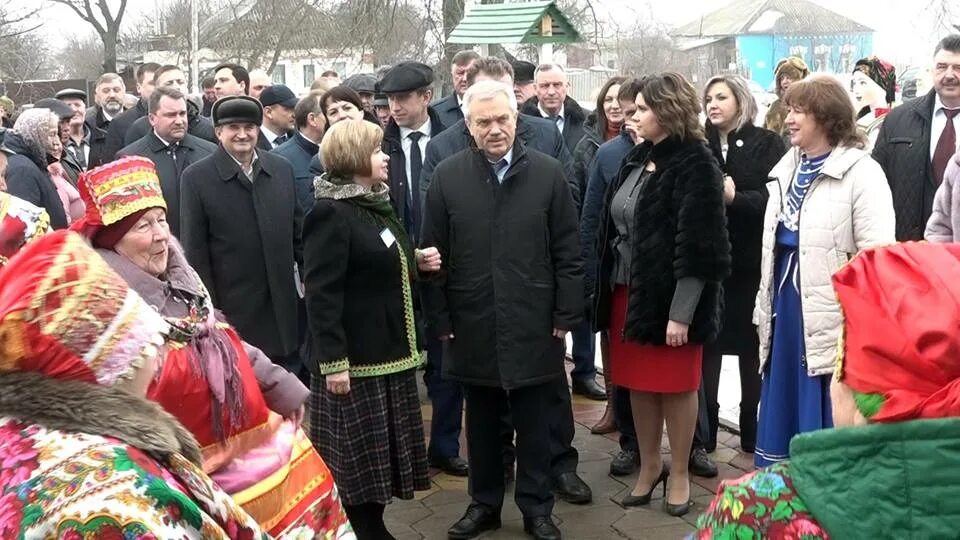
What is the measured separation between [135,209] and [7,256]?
2.26ft

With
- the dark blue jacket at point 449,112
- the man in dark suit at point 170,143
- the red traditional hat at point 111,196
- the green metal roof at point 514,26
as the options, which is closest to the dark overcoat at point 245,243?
the man in dark suit at point 170,143

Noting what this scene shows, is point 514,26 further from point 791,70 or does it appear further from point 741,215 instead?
point 741,215

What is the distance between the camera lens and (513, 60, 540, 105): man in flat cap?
8492 mm

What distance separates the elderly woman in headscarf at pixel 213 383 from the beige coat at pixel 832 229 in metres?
2.29

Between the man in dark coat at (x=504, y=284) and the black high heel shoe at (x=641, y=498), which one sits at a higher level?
the man in dark coat at (x=504, y=284)

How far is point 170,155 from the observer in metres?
→ 6.96

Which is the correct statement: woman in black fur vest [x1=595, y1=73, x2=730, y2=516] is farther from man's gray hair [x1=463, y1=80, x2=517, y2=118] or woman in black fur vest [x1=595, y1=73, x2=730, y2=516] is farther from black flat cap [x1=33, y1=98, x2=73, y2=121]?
black flat cap [x1=33, y1=98, x2=73, y2=121]

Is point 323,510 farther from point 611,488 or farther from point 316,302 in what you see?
point 611,488

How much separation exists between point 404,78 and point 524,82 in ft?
7.91

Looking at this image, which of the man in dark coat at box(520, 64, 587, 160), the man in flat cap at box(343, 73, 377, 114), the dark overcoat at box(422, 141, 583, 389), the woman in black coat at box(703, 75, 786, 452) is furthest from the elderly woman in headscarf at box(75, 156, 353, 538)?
the man in flat cap at box(343, 73, 377, 114)

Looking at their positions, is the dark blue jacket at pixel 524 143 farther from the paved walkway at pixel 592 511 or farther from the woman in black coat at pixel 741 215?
the paved walkway at pixel 592 511

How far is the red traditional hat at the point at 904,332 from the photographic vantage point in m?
1.69

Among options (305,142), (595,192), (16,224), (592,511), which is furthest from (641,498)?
(305,142)

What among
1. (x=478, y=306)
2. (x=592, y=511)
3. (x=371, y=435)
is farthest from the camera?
(x=592, y=511)
